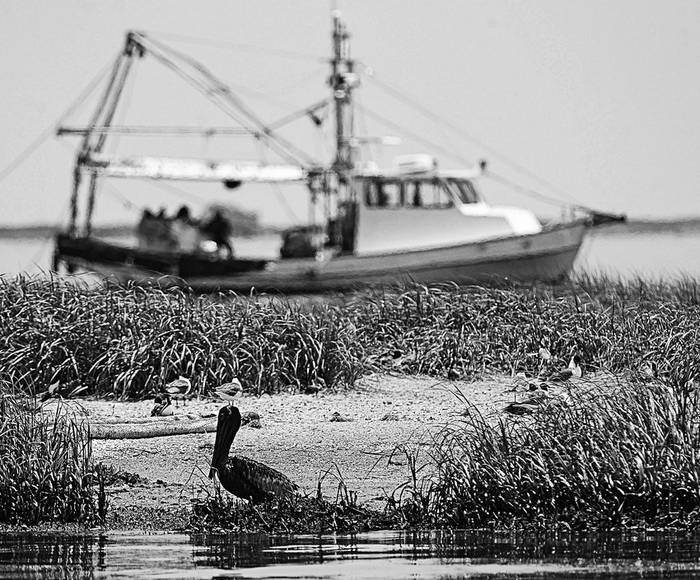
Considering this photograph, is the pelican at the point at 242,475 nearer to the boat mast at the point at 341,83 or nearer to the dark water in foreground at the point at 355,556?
the dark water in foreground at the point at 355,556

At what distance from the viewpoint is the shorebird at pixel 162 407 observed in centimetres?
1245

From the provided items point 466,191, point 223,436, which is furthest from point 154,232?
point 223,436

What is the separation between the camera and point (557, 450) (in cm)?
892

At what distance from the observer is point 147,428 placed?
38.1ft

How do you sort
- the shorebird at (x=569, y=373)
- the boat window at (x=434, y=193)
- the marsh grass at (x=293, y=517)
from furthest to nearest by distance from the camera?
the boat window at (x=434, y=193) < the shorebird at (x=569, y=373) < the marsh grass at (x=293, y=517)

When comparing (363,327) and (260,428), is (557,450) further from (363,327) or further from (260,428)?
(363,327)

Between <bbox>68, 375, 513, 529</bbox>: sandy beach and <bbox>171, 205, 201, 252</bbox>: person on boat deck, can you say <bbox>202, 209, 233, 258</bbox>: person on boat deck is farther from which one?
<bbox>68, 375, 513, 529</bbox>: sandy beach

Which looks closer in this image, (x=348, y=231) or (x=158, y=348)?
(x=158, y=348)

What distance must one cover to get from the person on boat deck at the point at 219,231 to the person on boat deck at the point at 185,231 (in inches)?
12.0

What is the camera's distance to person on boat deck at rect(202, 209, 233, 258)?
133 ft

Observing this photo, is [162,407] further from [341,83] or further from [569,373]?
[341,83]

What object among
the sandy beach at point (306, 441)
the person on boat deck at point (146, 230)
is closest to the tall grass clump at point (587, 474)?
the sandy beach at point (306, 441)

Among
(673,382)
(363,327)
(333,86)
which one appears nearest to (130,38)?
(333,86)

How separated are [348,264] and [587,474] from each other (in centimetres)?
2791
